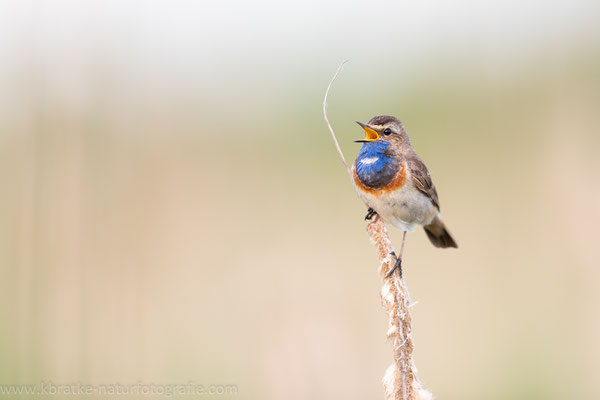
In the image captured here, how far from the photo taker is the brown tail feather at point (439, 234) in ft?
13.6

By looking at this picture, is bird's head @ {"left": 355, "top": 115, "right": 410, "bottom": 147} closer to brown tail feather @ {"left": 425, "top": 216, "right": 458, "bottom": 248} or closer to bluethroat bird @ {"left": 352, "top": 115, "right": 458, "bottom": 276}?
bluethroat bird @ {"left": 352, "top": 115, "right": 458, "bottom": 276}

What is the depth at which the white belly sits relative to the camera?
347 cm

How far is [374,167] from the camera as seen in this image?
347cm

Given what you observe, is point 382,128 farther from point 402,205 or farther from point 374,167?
point 402,205

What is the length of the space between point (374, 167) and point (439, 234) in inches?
38.3

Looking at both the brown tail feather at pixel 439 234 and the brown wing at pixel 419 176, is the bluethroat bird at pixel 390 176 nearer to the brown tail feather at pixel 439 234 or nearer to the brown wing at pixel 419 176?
the brown wing at pixel 419 176

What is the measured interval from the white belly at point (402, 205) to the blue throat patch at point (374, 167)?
0.23ft

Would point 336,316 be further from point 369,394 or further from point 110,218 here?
point 110,218

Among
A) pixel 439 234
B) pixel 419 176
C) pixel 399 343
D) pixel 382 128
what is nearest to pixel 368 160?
pixel 382 128

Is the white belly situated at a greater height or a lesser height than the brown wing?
lesser

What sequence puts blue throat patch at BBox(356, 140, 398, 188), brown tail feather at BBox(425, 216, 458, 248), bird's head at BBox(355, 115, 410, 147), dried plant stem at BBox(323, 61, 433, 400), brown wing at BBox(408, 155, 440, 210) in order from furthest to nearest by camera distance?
1. brown tail feather at BBox(425, 216, 458, 248)
2. brown wing at BBox(408, 155, 440, 210)
3. blue throat patch at BBox(356, 140, 398, 188)
4. bird's head at BBox(355, 115, 410, 147)
5. dried plant stem at BBox(323, 61, 433, 400)

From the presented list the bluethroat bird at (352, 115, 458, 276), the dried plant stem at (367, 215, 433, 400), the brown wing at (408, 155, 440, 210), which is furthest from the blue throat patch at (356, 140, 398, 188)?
the dried plant stem at (367, 215, 433, 400)

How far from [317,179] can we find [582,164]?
241 centimetres

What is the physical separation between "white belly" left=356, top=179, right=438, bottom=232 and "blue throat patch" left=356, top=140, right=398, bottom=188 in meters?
0.07
